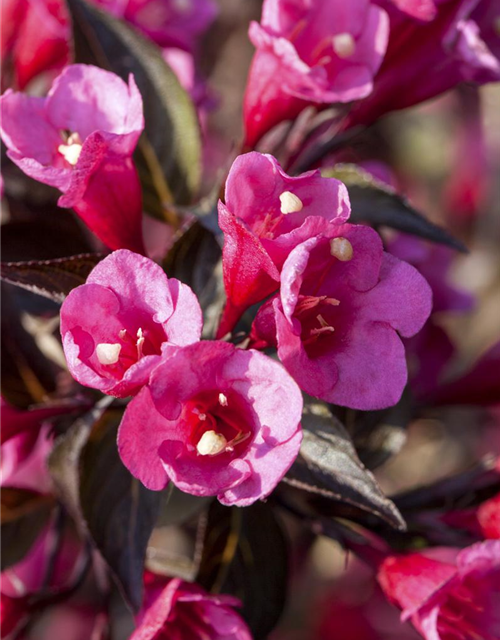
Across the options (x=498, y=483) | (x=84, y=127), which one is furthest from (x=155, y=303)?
(x=498, y=483)

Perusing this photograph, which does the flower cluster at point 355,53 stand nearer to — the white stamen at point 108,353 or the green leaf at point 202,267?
the green leaf at point 202,267

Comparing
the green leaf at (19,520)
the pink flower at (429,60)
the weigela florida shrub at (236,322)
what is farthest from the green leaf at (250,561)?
the pink flower at (429,60)

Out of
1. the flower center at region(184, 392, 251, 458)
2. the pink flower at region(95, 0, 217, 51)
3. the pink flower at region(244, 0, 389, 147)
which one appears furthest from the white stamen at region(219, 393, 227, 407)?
the pink flower at region(95, 0, 217, 51)

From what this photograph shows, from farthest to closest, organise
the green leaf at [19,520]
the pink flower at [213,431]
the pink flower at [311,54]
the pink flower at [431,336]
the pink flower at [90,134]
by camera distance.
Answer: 1. the pink flower at [431,336]
2. the green leaf at [19,520]
3. the pink flower at [311,54]
4. the pink flower at [90,134]
5. the pink flower at [213,431]

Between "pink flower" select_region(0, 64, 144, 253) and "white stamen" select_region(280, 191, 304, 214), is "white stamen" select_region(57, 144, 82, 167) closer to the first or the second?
"pink flower" select_region(0, 64, 144, 253)

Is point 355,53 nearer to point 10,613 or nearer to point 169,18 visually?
point 169,18

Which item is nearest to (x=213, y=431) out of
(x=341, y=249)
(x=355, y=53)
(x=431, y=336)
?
(x=341, y=249)

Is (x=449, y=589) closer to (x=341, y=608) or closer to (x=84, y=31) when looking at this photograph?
(x=84, y=31)
